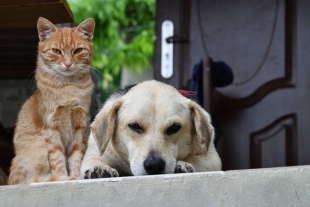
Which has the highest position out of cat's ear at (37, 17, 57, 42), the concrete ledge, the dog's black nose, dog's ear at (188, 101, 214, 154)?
cat's ear at (37, 17, 57, 42)

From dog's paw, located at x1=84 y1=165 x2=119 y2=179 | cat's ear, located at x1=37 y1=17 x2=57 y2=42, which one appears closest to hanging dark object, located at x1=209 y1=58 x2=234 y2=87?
cat's ear, located at x1=37 y1=17 x2=57 y2=42

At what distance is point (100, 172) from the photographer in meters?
4.52

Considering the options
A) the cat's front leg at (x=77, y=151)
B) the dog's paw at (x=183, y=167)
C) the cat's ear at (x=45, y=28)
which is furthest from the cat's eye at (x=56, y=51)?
the dog's paw at (x=183, y=167)

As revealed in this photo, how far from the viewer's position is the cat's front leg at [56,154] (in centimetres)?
495

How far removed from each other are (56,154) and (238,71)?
2.80m

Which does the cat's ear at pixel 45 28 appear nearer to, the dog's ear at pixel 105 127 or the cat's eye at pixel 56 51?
the cat's eye at pixel 56 51

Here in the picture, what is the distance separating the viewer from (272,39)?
24.1ft

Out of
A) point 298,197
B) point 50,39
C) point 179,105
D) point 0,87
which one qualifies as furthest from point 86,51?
point 0,87

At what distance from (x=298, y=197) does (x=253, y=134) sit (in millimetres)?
3341

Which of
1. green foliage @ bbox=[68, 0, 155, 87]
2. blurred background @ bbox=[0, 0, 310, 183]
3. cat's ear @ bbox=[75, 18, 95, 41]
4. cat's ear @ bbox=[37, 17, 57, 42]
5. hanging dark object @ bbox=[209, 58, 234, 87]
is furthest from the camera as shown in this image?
green foliage @ bbox=[68, 0, 155, 87]

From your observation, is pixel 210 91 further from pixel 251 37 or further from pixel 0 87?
pixel 0 87

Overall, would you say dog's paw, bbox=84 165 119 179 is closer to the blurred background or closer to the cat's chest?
the cat's chest

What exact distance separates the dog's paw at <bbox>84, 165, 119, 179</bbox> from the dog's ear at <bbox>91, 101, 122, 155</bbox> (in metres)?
0.18

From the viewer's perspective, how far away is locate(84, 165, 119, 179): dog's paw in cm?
451
